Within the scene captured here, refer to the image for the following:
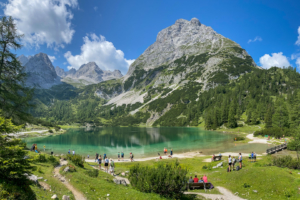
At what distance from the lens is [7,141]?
33.1 ft

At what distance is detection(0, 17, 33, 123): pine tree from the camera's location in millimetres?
24172

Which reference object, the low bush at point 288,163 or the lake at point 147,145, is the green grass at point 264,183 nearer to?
the low bush at point 288,163

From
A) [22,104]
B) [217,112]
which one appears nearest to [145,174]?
[22,104]

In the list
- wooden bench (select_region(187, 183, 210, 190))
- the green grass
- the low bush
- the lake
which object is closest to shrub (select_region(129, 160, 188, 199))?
wooden bench (select_region(187, 183, 210, 190))

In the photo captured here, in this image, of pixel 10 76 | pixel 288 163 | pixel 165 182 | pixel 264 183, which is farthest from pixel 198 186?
pixel 10 76

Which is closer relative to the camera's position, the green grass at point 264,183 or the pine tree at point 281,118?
the green grass at point 264,183

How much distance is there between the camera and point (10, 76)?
25766 millimetres

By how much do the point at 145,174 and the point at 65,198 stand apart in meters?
7.16

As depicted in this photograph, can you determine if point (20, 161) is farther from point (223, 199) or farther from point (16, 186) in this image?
point (223, 199)

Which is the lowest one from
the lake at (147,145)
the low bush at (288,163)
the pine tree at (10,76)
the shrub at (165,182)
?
the lake at (147,145)

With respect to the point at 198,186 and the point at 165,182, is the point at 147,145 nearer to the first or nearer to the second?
the point at 198,186

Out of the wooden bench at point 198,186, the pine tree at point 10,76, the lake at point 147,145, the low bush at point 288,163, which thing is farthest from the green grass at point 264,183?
the pine tree at point 10,76

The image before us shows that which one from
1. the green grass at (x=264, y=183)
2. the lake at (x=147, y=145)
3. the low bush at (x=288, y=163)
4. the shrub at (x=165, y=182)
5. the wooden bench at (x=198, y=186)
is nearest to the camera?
the shrub at (x=165, y=182)

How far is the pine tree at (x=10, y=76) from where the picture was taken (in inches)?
952
